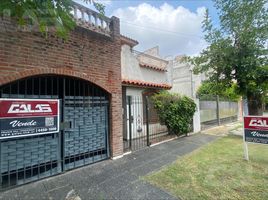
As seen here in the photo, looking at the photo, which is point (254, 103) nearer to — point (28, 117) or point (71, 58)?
point (71, 58)

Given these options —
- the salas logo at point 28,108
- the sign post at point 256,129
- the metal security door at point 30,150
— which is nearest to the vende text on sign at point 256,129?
the sign post at point 256,129

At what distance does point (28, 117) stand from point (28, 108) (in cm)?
22

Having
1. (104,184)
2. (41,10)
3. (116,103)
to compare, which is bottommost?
(104,184)

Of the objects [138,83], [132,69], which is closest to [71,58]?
[138,83]

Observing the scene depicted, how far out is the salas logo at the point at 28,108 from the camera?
3925mm

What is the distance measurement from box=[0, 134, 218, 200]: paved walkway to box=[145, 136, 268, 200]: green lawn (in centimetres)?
37

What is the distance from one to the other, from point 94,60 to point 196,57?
637 cm

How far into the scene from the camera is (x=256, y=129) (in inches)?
214

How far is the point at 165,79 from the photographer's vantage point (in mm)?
12672

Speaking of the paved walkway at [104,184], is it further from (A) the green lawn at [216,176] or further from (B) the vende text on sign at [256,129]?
(B) the vende text on sign at [256,129]

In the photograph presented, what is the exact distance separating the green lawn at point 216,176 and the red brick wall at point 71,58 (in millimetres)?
2217

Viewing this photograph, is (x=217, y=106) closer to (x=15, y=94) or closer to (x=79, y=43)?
(x=79, y=43)

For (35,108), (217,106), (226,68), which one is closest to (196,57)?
(226,68)

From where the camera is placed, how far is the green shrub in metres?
8.98
